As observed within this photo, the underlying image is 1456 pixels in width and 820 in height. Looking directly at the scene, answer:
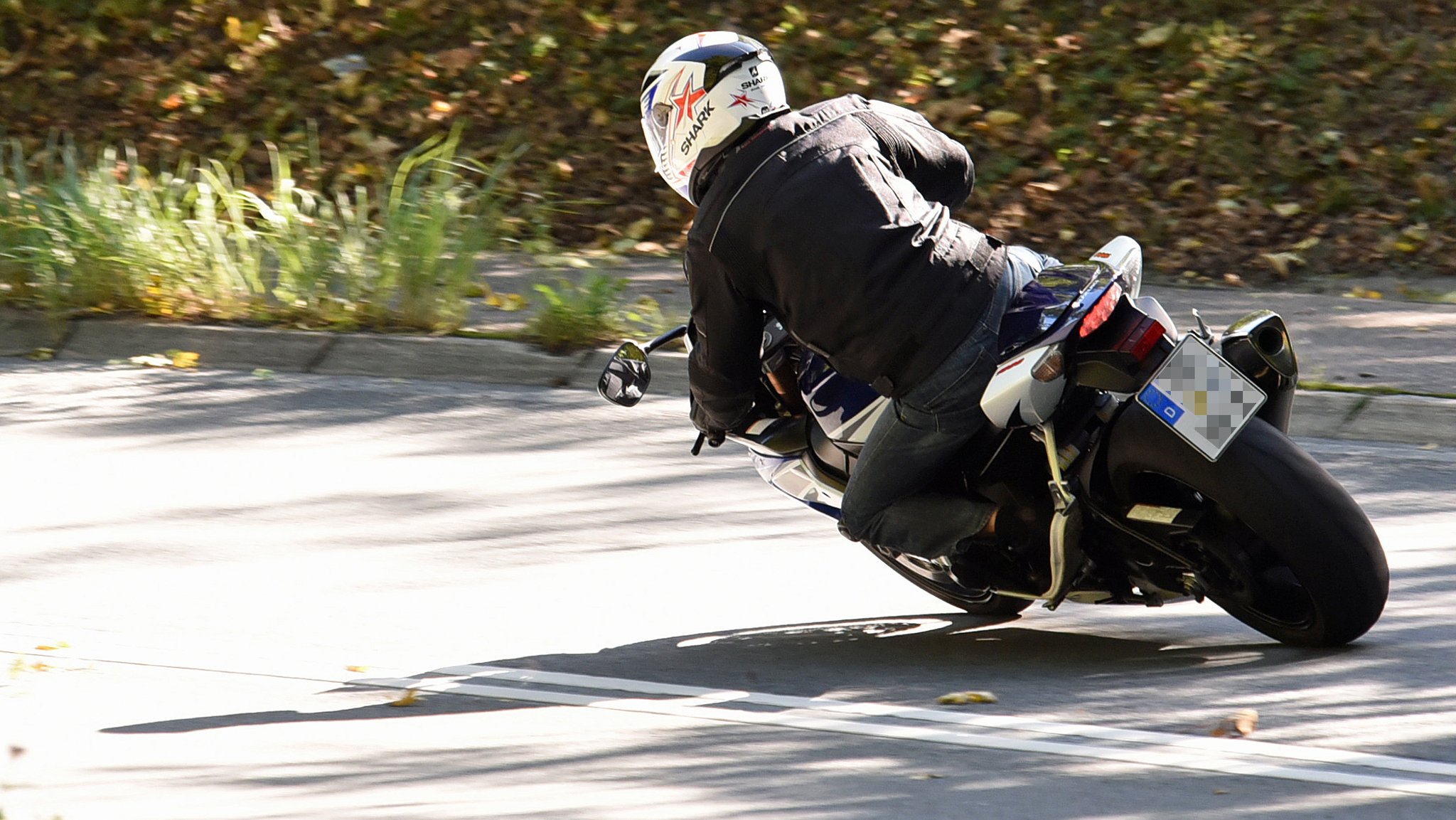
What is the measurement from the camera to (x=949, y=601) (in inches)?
202

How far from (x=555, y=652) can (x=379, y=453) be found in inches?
91.4

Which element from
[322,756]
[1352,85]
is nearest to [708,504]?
[322,756]

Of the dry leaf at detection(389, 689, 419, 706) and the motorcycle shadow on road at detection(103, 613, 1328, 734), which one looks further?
the dry leaf at detection(389, 689, 419, 706)

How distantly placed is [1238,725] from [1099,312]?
3.42 ft

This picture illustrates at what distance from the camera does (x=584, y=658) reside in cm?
495

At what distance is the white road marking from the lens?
3.87 metres

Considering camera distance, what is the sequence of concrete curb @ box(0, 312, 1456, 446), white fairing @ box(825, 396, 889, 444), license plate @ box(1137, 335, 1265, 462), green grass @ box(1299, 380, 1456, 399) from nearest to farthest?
license plate @ box(1137, 335, 1265, 462) → white fairing @ box(825, 396, 889, 444) → green grass @ box(1299, 380, 1456, 399) → concrete curb @ box(0, 312, 1456, 446)

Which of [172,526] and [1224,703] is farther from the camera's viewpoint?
[172,526]

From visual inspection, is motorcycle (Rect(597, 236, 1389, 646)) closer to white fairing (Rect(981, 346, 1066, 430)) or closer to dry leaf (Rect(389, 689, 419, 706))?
white fairing (Rect(981, 346, 1066, 430))

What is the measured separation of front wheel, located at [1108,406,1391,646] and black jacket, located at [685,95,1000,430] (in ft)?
1.84

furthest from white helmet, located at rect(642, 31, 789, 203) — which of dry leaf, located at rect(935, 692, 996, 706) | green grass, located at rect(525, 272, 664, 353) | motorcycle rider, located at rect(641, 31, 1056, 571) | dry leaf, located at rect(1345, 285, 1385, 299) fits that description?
dry leaf, located at rect(1345, 285, 1385, 299)

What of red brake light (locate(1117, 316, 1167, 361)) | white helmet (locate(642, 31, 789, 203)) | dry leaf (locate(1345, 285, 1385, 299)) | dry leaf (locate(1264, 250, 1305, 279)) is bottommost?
dry leaf (locate(1345, 285, 1385, 299))

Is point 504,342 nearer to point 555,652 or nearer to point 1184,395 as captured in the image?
point 555,652

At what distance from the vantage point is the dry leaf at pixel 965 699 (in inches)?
175
